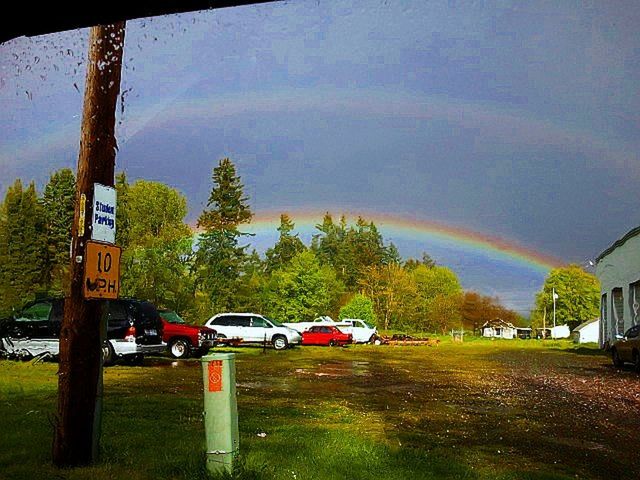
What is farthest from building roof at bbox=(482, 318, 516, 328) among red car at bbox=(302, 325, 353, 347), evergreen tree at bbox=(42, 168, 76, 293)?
evergreen tree at bbox=(42, 168, 76, 293)

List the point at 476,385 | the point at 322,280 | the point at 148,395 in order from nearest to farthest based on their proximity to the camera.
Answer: the point at 148,395
the point at 476,385
the point at 322,280

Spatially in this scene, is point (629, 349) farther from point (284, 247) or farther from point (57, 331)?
point (284, 247)

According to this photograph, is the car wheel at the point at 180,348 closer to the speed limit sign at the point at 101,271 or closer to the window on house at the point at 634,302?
the speed limit sign at the point at 101,271

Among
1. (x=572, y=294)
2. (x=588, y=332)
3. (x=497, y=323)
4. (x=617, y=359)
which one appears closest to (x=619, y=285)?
(x=617, y=359)

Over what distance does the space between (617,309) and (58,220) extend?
104 ft

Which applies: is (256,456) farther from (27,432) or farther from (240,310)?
(240,310)

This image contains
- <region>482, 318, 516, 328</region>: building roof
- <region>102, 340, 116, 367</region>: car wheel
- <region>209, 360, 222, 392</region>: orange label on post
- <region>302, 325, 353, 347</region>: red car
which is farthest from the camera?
<region>482, 318, 516, 328</region>: building roof

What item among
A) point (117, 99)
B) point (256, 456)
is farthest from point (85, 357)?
point (117, 99)

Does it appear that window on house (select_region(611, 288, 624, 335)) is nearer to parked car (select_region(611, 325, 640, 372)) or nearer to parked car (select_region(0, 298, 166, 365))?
parked car (select_region(611, 325, 640, 372))

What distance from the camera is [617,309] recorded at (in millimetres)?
42875

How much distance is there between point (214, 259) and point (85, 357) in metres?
66.0

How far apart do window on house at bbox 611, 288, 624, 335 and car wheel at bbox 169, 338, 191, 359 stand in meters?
26.5

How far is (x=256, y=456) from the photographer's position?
7.59m

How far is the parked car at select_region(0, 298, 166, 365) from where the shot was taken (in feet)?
71.2
